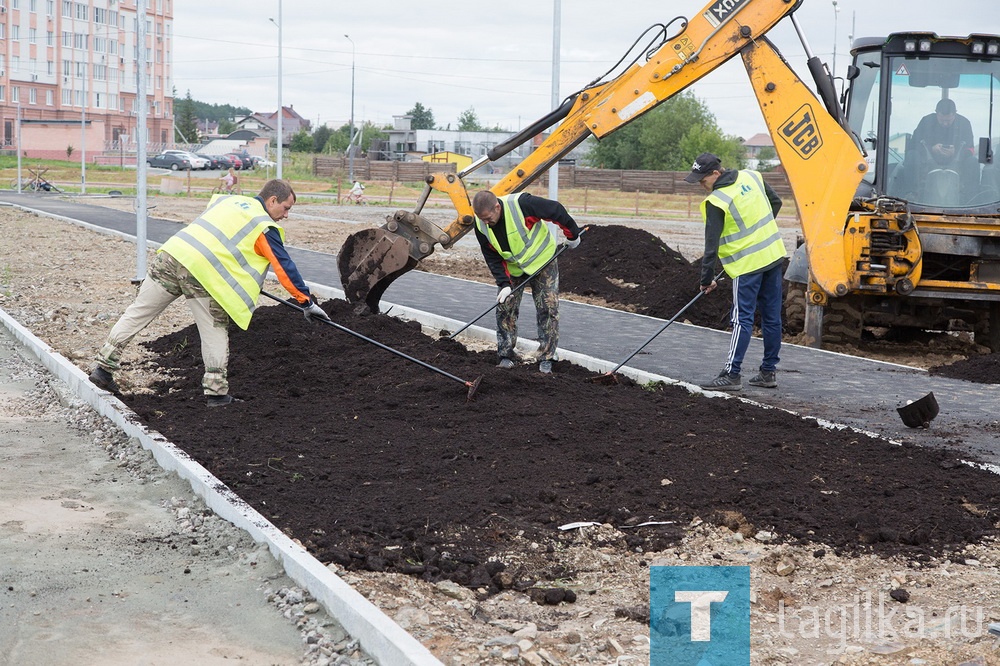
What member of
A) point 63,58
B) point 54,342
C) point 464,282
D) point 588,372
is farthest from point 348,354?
point 63,58

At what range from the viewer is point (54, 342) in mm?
10219

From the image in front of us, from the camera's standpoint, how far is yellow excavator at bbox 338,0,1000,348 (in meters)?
9.66

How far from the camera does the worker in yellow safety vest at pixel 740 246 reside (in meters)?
8.41

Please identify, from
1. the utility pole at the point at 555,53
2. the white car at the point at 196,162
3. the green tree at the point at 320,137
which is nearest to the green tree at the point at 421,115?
the green tree at the point at 320,137

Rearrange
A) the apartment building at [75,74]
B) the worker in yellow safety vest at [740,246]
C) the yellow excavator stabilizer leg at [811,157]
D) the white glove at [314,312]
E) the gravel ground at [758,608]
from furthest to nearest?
the apartment building at [75,74] < the yellow excavator stabilizer leg at [811,157] < the worker in yellow safety vest at [740,246] < the white glove at [314,312] < the gravel ground at [758,608]

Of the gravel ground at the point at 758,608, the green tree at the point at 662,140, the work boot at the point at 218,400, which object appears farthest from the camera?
the green tree at the point at 662,140

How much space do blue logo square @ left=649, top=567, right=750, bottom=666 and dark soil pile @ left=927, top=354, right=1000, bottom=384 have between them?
546cm

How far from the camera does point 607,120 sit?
10086 mm

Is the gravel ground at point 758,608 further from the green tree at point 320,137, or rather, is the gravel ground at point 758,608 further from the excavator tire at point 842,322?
the green tree at point 320,137

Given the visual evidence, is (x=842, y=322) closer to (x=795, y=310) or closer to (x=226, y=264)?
(x=795, y=310)

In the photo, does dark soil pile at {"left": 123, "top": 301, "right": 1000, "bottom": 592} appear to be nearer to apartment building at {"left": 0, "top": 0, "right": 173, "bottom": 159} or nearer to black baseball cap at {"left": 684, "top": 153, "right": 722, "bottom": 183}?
black baseball cap at {"left": 684, "top": 153, "right": 722, "bottom": 183}

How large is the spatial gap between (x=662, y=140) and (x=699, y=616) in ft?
214

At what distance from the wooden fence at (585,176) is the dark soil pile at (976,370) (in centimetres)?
3906

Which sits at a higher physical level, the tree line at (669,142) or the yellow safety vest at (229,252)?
the tree line at (669,142)
